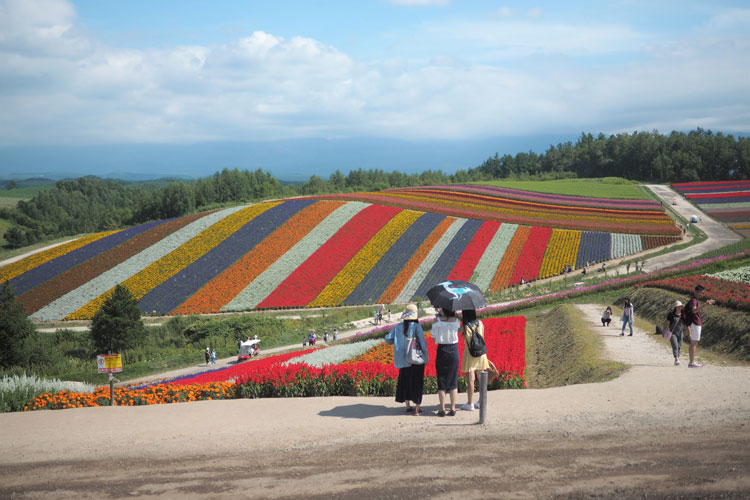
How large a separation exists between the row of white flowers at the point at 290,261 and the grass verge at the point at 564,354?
922 inches

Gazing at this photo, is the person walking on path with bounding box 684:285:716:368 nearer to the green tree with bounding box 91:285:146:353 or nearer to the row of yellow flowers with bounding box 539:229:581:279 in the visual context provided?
the green tree with bounding box 91:285:146:353

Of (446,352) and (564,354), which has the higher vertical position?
(446,352)

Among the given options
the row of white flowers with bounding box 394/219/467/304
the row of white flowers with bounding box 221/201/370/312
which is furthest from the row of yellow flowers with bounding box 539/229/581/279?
the row of white flowers with bounding box 221/201/370/312

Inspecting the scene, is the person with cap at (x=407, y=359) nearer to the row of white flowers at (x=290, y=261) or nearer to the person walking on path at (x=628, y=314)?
the person walking on path at (x=628, y=314)

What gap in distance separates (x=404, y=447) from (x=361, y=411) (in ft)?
8.75

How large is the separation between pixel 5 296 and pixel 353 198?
4667 cm

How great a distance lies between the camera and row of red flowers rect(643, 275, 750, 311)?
19.8m

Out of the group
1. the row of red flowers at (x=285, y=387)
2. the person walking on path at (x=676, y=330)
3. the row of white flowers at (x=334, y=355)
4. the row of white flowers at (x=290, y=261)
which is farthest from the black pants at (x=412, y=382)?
the row of white flowers at (x=290, y=261)

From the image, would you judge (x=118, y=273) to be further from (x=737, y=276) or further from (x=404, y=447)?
(x=404, y=447)

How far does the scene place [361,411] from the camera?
11961 millimetres

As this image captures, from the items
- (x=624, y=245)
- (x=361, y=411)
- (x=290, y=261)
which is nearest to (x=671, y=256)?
(x=624, y=245)

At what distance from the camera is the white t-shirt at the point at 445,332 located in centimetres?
1098

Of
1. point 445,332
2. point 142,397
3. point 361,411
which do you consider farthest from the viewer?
point 142,397

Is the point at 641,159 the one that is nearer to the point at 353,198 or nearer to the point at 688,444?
the point at 353,198
